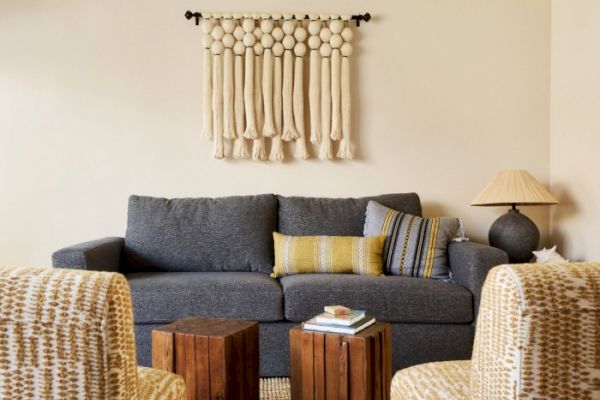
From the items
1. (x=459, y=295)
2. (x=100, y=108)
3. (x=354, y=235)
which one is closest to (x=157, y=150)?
(x=100, y=108)

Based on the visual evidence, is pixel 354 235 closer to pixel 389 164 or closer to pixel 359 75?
pixel 389 164

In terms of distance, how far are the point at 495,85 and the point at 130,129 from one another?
7.62 feet

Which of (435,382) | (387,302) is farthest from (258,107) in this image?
(435,382)

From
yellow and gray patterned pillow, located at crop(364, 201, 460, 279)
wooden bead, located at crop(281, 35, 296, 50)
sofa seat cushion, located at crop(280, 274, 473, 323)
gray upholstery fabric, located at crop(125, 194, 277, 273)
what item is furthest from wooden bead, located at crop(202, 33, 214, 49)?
sofa seat cushion, located at crop(280, 274, 473, 323)

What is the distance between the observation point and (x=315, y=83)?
332cm

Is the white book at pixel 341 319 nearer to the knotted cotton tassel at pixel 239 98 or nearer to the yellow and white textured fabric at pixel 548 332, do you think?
the yellow and white textured fabric at pixel 548 332

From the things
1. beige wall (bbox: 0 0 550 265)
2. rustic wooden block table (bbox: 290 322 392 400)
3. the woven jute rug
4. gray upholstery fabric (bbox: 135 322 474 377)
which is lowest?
the woven jute rug

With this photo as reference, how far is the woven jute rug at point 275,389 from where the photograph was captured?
226 centimetres

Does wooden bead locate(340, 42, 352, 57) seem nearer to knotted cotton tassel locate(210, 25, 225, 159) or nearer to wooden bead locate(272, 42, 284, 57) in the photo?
wooden bead locate(272, 42, 284, 57)

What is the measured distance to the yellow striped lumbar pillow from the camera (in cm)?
276

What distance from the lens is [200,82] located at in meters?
3.37

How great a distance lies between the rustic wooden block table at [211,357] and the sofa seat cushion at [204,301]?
55 cm

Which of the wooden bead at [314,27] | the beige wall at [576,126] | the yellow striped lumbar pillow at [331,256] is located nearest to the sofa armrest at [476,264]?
the yellow striped lumbar pillow at [331,256]

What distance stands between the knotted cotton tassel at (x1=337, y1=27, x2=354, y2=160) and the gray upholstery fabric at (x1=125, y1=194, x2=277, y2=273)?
0.67 m
